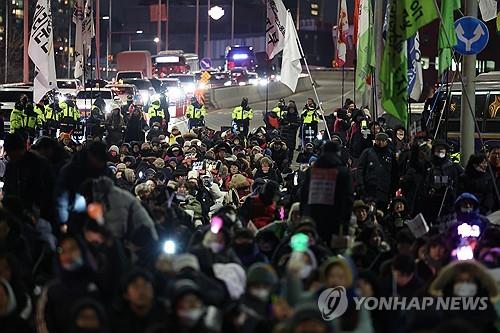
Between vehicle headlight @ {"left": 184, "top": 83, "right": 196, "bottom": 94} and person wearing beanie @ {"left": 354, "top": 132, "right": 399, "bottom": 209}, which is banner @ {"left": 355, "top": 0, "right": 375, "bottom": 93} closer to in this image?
person wearing beanie @ {"left": 354, "top": 132, "right": 399, "bottom": 209}

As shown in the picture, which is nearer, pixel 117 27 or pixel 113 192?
pixel 113 192

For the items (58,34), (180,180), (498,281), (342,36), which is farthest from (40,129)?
(58,34)

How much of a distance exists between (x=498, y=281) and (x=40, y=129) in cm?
2204

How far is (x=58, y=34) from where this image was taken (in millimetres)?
86250

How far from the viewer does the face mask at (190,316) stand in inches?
307

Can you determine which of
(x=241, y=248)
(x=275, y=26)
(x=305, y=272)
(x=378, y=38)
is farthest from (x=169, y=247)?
(x=275, y=26)

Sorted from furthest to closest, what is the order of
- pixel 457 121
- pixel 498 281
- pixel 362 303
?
pixel 457 121
pixel 498 281
pixel 362 303

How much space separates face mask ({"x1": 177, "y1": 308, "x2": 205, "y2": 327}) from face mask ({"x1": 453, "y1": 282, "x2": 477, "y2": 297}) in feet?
6.50

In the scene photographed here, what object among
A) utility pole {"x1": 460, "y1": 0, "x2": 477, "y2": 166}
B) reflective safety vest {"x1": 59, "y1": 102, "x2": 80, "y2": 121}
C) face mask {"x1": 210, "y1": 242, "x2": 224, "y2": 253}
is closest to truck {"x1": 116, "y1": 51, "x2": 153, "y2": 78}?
reflective safety vest {"x1": 59, "y1": 102, "x2": 80, "y2": 121}

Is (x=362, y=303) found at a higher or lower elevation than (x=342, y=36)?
lower

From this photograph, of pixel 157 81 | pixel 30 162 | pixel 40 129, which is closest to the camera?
pixel 30 162

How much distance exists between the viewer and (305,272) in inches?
358

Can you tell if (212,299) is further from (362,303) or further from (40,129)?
(40,129)

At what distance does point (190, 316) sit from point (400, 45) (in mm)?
9160
